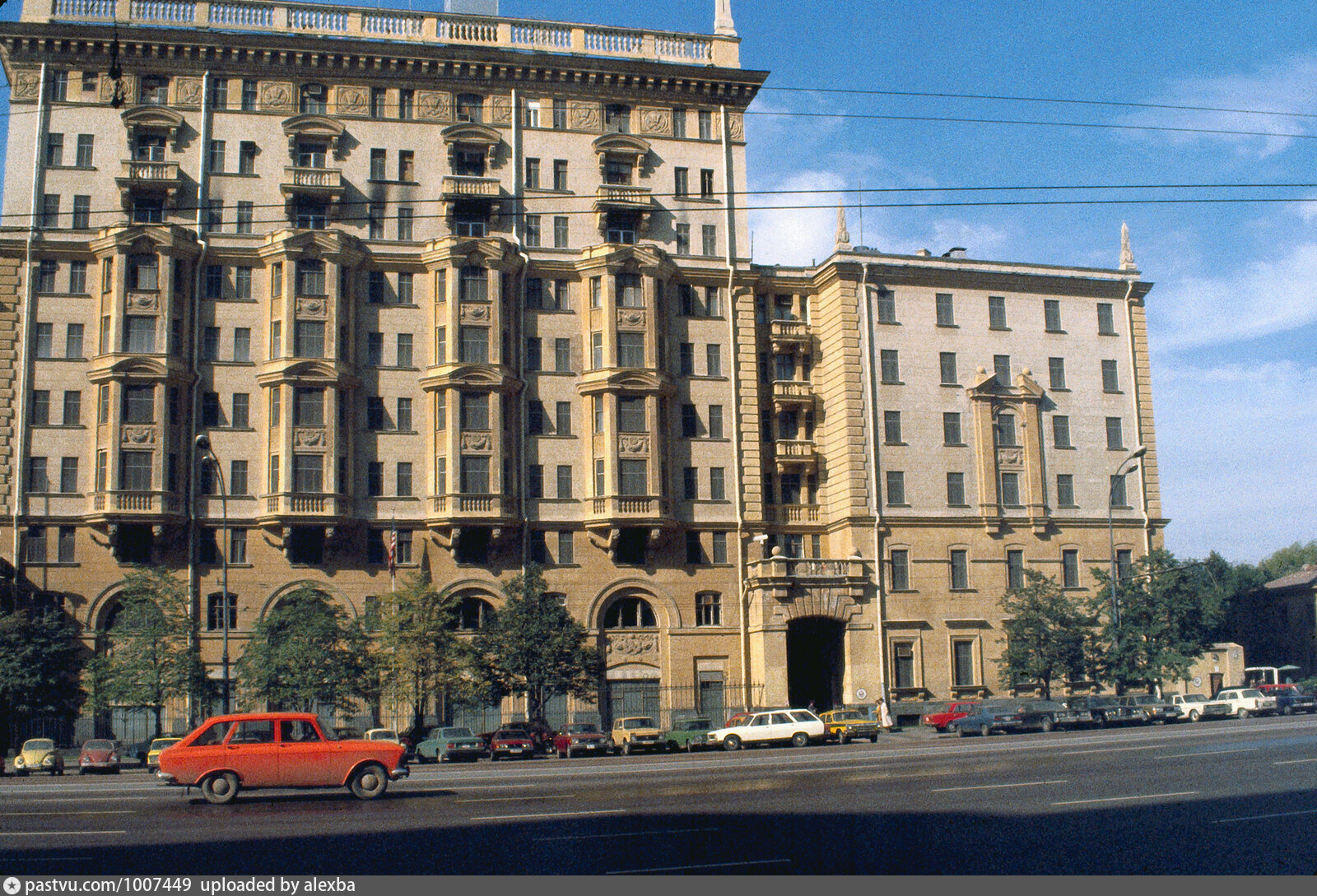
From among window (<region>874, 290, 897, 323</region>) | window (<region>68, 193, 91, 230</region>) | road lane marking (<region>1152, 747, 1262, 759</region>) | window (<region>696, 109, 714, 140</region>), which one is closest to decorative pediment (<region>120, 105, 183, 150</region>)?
window (<region>68, 193, 91, 230</region>)

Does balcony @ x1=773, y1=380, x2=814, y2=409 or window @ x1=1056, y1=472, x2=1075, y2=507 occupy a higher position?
balcony @ x1=773, y1=380, x2=814, y2=409

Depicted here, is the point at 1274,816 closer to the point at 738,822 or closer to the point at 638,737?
the point at 738,822

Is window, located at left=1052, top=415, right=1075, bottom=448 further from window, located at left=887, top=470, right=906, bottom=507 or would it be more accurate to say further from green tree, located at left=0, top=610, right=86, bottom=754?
Result: green tree, located at left=0, top=610, right=86, bottom=754

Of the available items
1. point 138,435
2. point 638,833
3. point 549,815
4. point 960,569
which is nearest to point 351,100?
point 138,435

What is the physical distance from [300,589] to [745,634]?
21101 millimetres

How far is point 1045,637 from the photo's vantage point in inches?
2202

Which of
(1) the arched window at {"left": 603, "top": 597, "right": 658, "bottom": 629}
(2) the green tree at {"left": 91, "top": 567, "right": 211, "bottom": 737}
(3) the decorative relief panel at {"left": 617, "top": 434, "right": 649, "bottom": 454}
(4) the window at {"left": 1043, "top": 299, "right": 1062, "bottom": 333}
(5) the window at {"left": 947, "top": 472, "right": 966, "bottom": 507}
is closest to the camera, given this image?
(2) the green tree at {"left": 91, "top": 567, "right": 211, "bottom": 737}

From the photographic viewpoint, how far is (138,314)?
54531 mm

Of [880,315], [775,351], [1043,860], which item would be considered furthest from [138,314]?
[1043,860]

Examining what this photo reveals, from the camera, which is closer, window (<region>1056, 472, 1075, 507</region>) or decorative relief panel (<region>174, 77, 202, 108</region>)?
decorative relief panel (<region>174, 77, 202, 108</region>)

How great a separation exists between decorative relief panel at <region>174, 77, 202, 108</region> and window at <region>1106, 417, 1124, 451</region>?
163 feet

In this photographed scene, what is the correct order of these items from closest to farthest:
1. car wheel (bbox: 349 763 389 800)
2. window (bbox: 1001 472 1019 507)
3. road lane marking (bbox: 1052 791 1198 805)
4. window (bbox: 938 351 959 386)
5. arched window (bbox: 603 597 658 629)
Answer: road lane marking (bbox: 1052 791 1198 805) < car wheel (bbox: 349 763 389 800) < arched window (bbox: 603 597 658 629) < window (bbox: 1001 472 1019 507) < window (bbox: 938 351 959 386)

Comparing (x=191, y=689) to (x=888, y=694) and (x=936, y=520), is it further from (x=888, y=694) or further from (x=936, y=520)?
(x=936, y=520)

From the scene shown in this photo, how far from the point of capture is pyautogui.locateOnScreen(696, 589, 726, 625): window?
58.1m
